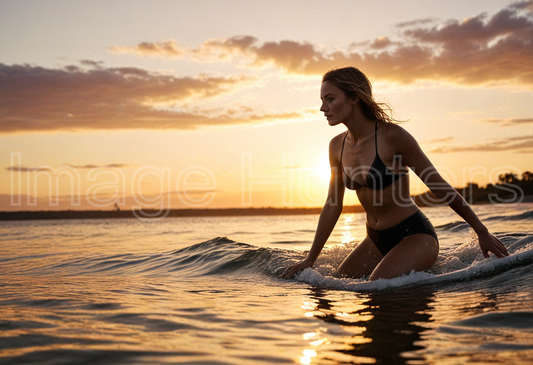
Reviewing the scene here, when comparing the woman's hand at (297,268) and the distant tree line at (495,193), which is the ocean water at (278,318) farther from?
the distant tree line at (495,193)

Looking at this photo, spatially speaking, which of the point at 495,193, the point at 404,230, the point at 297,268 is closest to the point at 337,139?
the point at 404,230

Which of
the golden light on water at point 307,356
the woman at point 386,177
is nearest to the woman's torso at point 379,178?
the woman at point 386,177

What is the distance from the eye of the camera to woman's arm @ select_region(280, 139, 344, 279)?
5238 mm

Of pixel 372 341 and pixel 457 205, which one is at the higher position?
pixel 457 205

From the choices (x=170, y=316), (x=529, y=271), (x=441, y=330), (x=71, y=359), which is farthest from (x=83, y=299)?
(x=529, y=271)

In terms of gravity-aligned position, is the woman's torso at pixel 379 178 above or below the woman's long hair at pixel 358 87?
below

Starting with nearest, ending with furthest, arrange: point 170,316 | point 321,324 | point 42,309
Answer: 1. point 321,324
2. point 170,316
3. point 42,309

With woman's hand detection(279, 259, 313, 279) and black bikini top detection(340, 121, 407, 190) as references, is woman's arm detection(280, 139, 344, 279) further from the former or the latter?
black bikini top detection(340, 121, 407, 190)

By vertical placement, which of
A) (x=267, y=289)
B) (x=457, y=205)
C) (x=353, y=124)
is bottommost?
(x=267, y=289)

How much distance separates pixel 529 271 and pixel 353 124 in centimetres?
226

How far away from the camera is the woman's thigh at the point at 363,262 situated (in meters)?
5.21

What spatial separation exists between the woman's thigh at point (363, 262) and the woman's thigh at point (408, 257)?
0.49 meters

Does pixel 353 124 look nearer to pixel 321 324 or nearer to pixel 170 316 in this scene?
pixel 321 324

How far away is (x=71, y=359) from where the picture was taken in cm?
241
